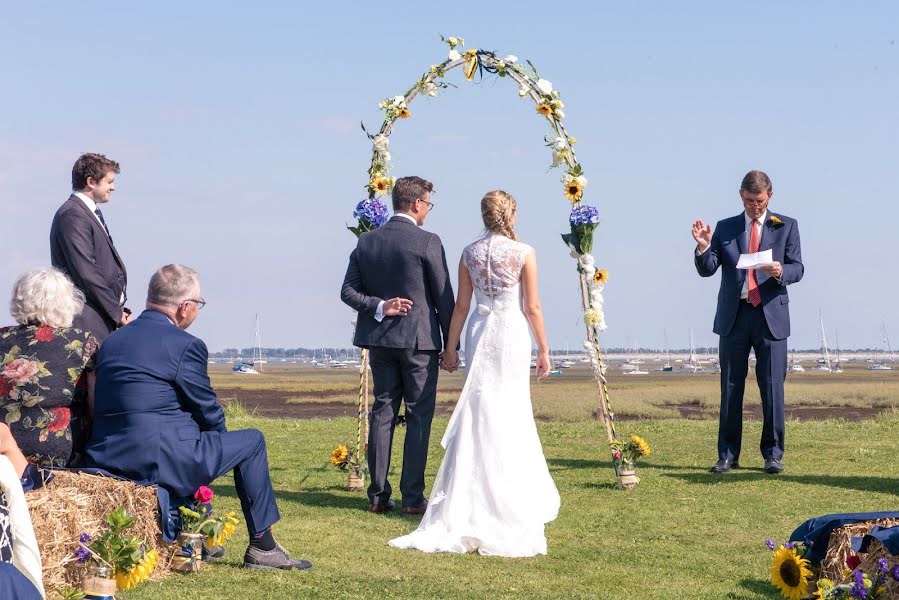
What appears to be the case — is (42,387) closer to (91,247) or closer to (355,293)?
(91,247)

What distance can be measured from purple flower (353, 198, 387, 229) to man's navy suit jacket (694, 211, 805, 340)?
3.12 metres

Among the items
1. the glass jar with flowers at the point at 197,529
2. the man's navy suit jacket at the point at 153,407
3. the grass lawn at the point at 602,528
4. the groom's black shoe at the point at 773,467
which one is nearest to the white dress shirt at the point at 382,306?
the grass lawn at the point at 602,528

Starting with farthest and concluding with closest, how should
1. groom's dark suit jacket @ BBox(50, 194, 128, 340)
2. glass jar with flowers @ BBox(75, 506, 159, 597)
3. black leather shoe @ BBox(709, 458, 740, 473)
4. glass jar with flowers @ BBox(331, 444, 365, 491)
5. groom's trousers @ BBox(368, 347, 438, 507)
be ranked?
black leather shoe @ BBox(709, 458, 740, 473) → glass jar with flowers @ BBox(331, 444, 365, 491) → groom's trousers @ BBox(368, 347, 438, 507) → groom's dark suit jacket @ BBox(50, 194, 128, 340) → glass jar with flowers @ BBox(75, 506, 159, 597)

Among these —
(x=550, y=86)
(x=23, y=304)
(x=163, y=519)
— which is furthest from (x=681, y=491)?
(x=23, y=304)

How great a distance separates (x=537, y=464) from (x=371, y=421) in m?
1.74

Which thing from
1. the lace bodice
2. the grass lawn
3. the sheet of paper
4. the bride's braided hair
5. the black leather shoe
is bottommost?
the grass lawn

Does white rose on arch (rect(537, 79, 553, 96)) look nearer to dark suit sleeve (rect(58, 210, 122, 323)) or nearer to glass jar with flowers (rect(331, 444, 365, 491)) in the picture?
glass jar with flowers (rect(331, 444, 365, 491))

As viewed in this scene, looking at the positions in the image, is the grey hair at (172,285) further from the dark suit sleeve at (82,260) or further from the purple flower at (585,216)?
the purple flower at (585,216)

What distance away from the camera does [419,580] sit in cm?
619

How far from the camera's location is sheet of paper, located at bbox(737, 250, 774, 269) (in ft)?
34.0

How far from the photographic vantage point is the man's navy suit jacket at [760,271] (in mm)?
10633

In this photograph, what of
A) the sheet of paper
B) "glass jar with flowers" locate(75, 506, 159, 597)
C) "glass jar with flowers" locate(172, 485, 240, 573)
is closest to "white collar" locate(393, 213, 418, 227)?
"glass jar with flowers" locate(172, 485, 240, 573)

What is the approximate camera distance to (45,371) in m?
6.07

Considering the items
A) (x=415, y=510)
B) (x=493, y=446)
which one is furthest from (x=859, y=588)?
(x=415, y=510)
